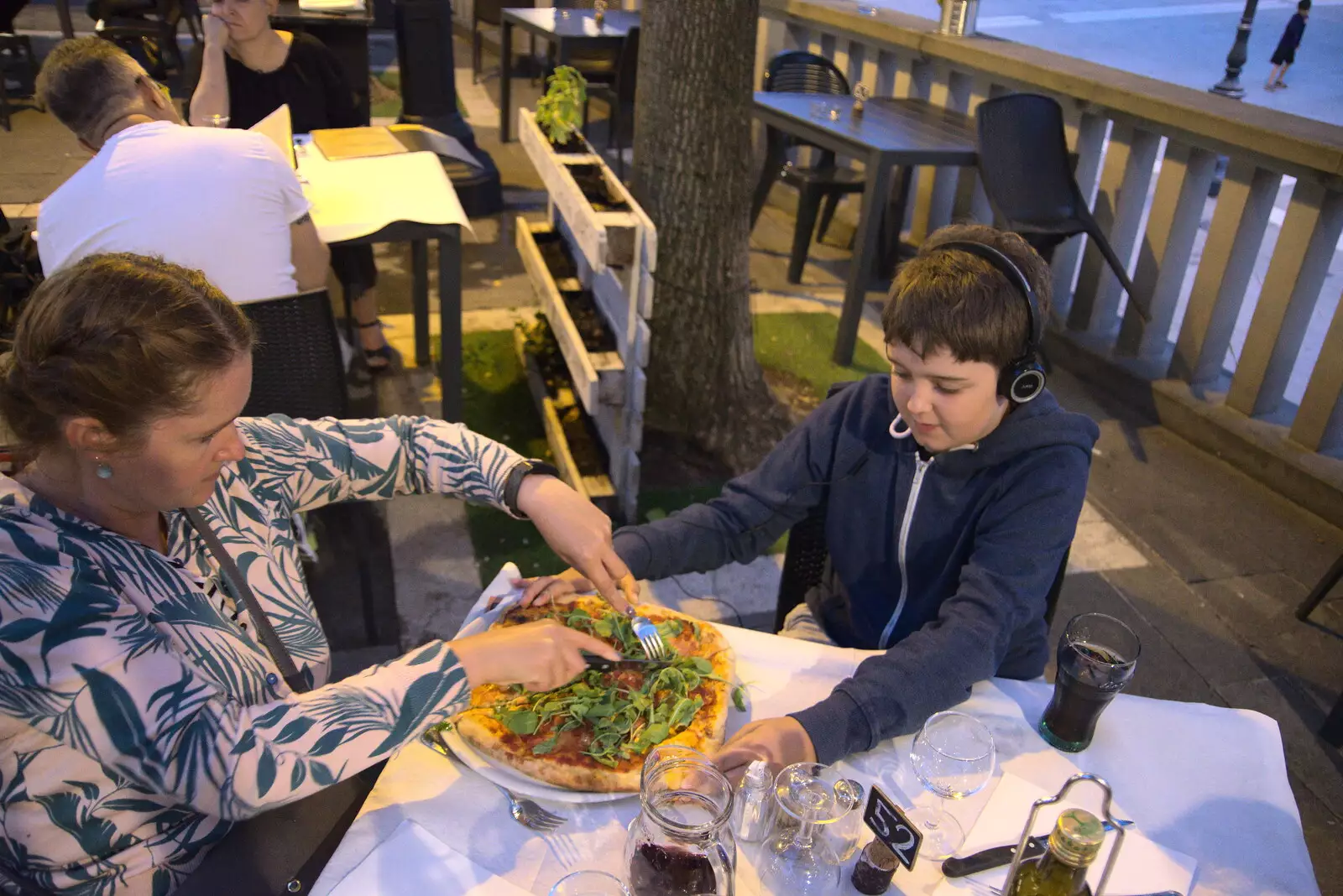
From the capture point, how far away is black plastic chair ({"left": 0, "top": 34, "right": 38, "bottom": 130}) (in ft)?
24.9

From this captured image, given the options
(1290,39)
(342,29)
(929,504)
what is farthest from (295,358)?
(1290,39)

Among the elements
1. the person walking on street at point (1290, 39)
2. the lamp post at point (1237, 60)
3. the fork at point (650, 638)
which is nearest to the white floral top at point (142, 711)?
the fork at point (650, 638)

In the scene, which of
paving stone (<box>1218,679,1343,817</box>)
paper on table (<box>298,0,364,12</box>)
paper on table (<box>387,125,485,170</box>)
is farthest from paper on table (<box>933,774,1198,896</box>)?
paper on table (<box>298,0,364,12</box>)

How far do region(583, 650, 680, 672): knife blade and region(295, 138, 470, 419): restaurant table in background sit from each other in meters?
2.03

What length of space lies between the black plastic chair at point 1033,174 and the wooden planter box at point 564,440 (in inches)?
92.5

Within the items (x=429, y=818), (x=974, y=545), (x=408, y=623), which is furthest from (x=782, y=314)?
(x=429, y=818)

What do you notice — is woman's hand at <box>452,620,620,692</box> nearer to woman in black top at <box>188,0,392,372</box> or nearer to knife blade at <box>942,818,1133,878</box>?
knife blade at <box>942,818,1133,878</box>

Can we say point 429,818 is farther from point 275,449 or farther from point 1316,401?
point 1316,401

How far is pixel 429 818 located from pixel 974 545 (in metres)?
1.09

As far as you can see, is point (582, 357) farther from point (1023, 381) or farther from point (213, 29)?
point (213, 29)

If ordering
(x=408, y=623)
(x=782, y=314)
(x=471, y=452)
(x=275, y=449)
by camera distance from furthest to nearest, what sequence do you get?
(x=782, y=314)
(x=408, y=623)
(x=471, y=452)
(x=275, y=449)

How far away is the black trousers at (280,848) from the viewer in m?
1.27

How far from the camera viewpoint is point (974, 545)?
5.90ft

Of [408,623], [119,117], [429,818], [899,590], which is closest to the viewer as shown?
[429,818]
